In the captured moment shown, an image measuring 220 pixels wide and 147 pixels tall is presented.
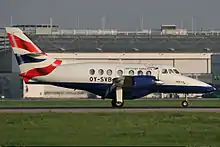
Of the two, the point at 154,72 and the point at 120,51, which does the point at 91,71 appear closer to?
the point at 154,72

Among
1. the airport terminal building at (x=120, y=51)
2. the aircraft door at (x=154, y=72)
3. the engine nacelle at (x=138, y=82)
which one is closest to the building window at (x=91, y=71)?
the engine nacelle at (x=138, y=82)

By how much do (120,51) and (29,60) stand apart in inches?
2669

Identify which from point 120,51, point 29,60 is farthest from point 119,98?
point 120,51

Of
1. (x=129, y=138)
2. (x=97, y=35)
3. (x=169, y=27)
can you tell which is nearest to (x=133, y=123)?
(x=129, y=138)

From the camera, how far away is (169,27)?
168 m

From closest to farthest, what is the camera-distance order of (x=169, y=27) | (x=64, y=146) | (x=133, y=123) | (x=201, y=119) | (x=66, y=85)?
1. (x=64, y=146)
2. (x=133, y=123)
3. (x=201, y=119)
4. (x=66, y=85)
5. (x=169, y=27)

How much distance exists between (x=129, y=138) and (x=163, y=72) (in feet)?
99.5

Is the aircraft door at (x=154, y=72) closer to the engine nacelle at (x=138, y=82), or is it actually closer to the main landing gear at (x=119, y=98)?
the engine nacelle at (x=138, y=82)

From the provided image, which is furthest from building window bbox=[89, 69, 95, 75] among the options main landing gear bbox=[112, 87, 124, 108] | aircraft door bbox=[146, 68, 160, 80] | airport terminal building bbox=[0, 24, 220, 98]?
airport terminal building bbox=[0, 24, 220, 98]

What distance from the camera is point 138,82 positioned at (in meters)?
60.9

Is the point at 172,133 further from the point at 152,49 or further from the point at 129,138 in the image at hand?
the point at 152,49

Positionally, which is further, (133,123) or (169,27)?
(169,27)

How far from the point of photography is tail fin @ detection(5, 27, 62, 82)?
61.2 m

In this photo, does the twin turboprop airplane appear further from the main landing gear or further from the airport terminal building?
the airport terminal building
